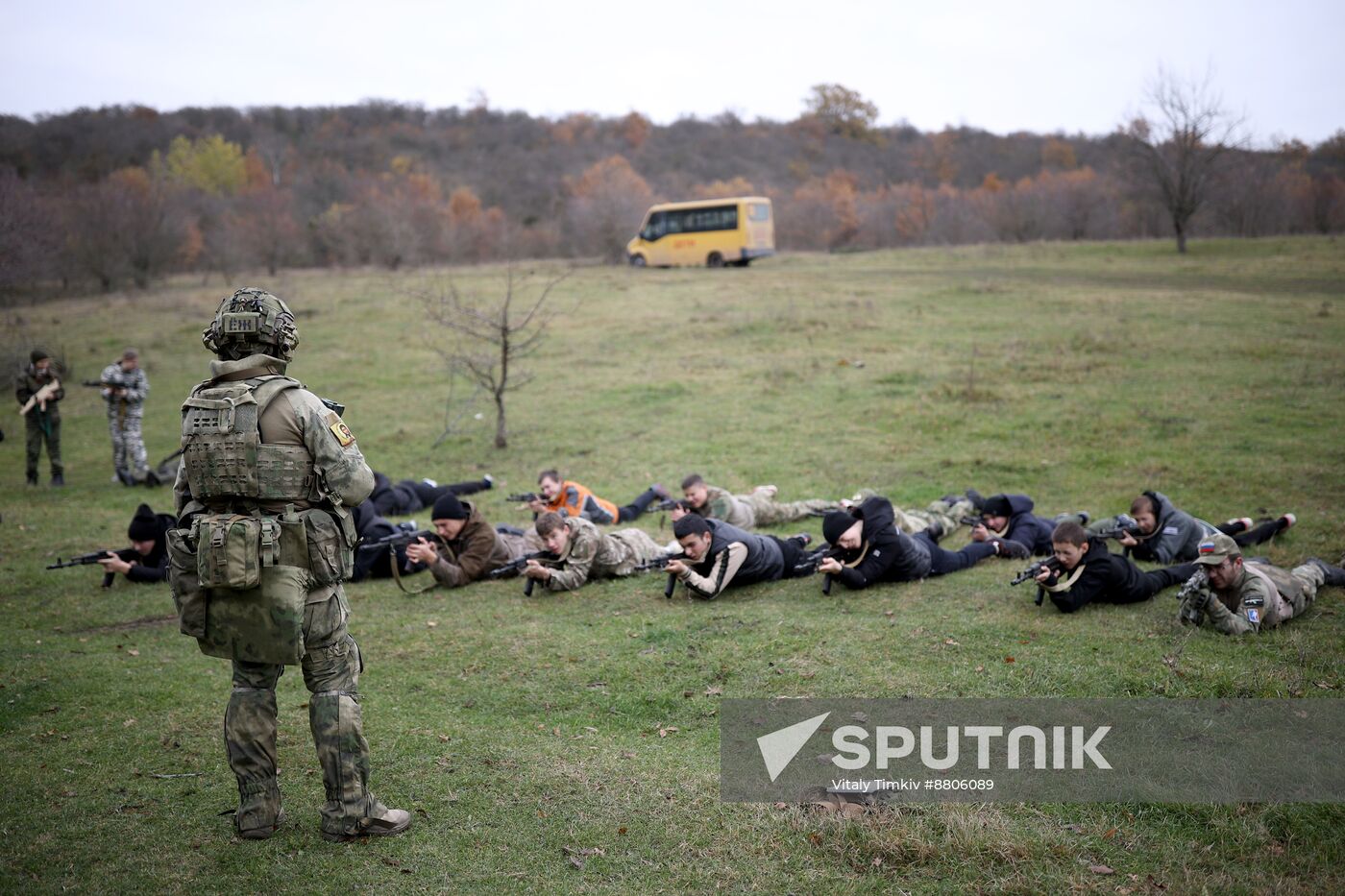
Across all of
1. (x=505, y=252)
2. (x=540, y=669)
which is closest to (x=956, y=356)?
(x=540, y=669)

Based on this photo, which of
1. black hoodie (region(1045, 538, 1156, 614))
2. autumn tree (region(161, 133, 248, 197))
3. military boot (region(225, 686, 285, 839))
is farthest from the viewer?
autumn tree (region(161, 133, 248, 197))

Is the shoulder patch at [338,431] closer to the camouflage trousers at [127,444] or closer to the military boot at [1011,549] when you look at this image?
the military boot at [1011,549]

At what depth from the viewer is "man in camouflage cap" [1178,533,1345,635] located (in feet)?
23.6

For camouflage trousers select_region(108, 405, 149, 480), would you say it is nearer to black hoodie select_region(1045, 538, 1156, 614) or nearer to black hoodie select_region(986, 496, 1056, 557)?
black hoodie select_region(986, 496, 1056, 557)

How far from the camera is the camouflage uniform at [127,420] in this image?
1570 cm

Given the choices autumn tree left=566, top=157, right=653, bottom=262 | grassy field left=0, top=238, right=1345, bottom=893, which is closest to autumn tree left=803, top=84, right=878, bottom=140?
autumn tree left=566, top=157, right=653, bottom=262

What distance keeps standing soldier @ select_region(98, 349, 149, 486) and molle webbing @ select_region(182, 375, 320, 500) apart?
12.5 m

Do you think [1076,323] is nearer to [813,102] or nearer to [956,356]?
[956,356]

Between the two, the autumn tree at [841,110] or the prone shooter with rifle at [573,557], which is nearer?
the prone shooter with rifle at [573,557]

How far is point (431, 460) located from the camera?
657 inches

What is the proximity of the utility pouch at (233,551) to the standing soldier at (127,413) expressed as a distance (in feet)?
41.8

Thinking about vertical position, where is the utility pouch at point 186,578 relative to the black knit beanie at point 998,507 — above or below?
above

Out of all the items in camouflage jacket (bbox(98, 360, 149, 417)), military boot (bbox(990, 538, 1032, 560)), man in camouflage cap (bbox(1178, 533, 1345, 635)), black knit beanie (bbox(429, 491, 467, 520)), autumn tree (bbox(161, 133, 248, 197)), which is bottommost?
military boot (bbox(990, 538, 1032, 560))

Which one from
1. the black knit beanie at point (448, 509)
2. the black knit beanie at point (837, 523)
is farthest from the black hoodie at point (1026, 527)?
the black knit beanie at point (448, 509)
